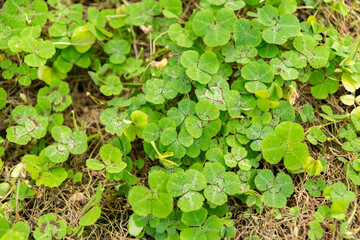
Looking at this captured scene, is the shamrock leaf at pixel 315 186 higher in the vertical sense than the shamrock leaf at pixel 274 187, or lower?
lower

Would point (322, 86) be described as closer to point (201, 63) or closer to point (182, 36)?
point (201, 63)

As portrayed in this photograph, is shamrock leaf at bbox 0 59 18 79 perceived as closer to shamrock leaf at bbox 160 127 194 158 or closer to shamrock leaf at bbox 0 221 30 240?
shamrock leaf at bbox 0 221 30 240

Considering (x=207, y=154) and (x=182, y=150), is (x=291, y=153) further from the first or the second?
(x=182, y=150)

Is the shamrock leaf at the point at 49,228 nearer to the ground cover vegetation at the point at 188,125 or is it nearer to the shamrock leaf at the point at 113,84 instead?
the ground cover vegetation at the point at 188,125

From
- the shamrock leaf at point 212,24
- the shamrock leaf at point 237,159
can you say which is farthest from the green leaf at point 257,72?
the shamrock leaf at point 237,159

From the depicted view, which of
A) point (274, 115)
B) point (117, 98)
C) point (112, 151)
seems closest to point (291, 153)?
point (274, 115)

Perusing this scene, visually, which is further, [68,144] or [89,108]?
[89,108]
